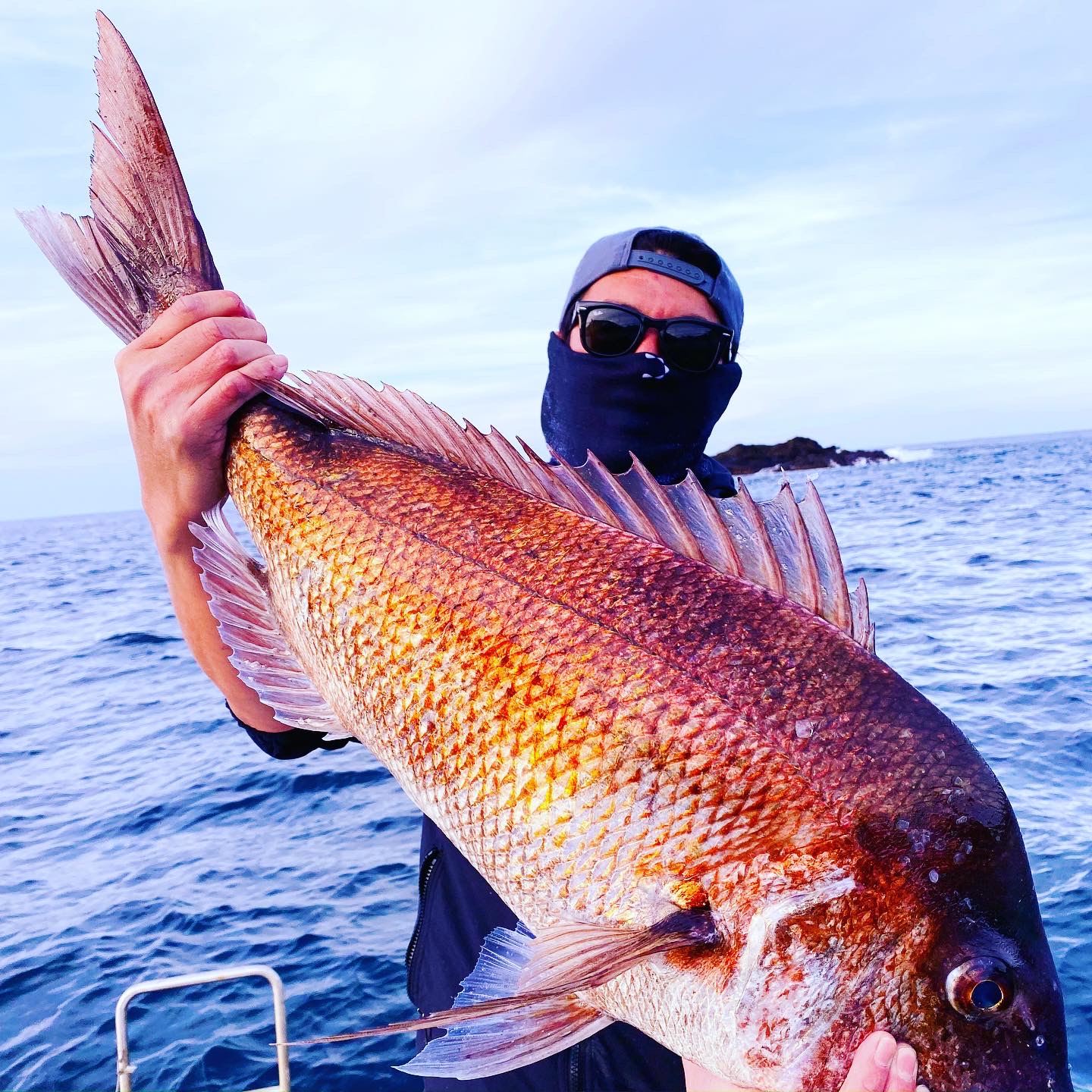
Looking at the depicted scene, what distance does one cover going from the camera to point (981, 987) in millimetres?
1479

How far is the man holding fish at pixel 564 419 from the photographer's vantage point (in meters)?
1.99

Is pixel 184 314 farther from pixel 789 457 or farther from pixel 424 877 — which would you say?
pixel 789 457

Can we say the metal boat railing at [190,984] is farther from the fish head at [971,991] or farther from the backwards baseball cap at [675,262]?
the backwards baseball cap at [675,262]

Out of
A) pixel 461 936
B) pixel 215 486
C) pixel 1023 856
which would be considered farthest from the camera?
pixel 461 936

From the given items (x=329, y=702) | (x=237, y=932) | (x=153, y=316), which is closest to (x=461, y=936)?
(x=329, y=702)

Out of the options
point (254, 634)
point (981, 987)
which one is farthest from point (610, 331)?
point (981, 987)

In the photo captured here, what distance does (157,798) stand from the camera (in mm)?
8961

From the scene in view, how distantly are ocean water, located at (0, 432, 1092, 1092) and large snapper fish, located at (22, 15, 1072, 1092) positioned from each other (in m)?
3.66

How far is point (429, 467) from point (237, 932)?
5.25 meters

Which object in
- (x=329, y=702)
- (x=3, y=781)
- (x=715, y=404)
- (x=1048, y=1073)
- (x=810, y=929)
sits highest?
(x=715, y=404)

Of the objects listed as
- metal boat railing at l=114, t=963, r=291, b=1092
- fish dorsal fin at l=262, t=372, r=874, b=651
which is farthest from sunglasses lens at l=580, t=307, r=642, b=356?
metal boat railing at l=114, t=963, r=291, b=1092

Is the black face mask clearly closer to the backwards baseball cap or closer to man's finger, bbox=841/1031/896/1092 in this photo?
the backwards baseball cap

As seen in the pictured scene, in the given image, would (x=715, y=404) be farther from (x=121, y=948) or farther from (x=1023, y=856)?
(x=121, y=948)

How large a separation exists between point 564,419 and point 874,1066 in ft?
7.22
